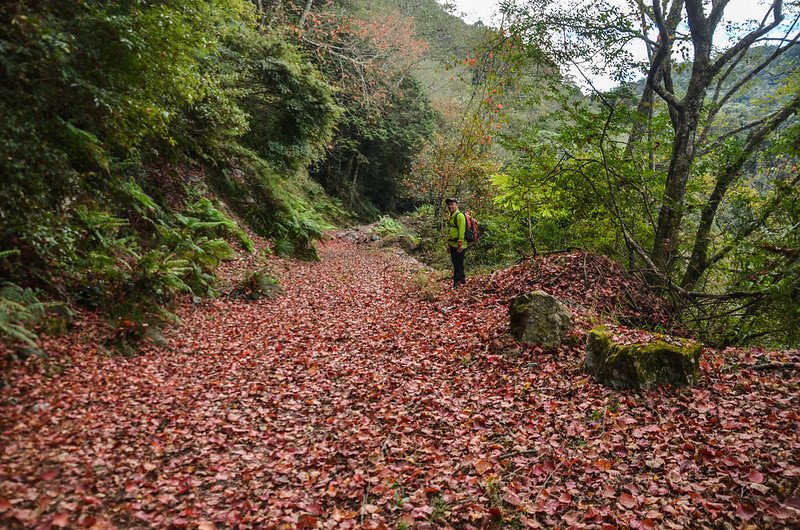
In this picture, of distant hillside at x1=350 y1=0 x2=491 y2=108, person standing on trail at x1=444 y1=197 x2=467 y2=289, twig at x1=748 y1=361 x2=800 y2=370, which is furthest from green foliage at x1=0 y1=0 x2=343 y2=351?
distant hillside at x1=350 y1=0 x2=491 y2=108

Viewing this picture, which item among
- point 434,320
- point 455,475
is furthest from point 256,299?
point 455,475

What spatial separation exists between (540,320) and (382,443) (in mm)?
3223

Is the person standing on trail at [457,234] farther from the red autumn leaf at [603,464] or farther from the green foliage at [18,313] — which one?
the green foliage at [18,313]

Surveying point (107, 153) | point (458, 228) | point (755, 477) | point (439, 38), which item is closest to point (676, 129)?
point (458, 228)

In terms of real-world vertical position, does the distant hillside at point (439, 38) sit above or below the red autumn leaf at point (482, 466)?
above

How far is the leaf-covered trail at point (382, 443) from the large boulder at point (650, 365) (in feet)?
0.71

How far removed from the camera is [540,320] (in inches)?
257

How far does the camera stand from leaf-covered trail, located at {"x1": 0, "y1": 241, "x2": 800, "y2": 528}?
11.4 feet

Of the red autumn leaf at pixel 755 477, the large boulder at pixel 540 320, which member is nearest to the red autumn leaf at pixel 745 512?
the red autumn leaf at pixel 755 477

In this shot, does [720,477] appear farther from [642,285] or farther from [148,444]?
[148,444]

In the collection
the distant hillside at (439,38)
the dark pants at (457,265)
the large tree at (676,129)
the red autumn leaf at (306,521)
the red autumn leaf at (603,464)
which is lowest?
the red autumn leaf at (306,521)

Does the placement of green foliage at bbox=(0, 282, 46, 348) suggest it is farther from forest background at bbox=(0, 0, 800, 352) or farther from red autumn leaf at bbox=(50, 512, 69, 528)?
red autumn leaf at bbox=(50, 512, 69, 528)

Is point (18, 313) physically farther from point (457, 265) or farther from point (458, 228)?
point (457, 265)

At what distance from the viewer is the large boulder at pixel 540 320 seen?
21.0 feet
